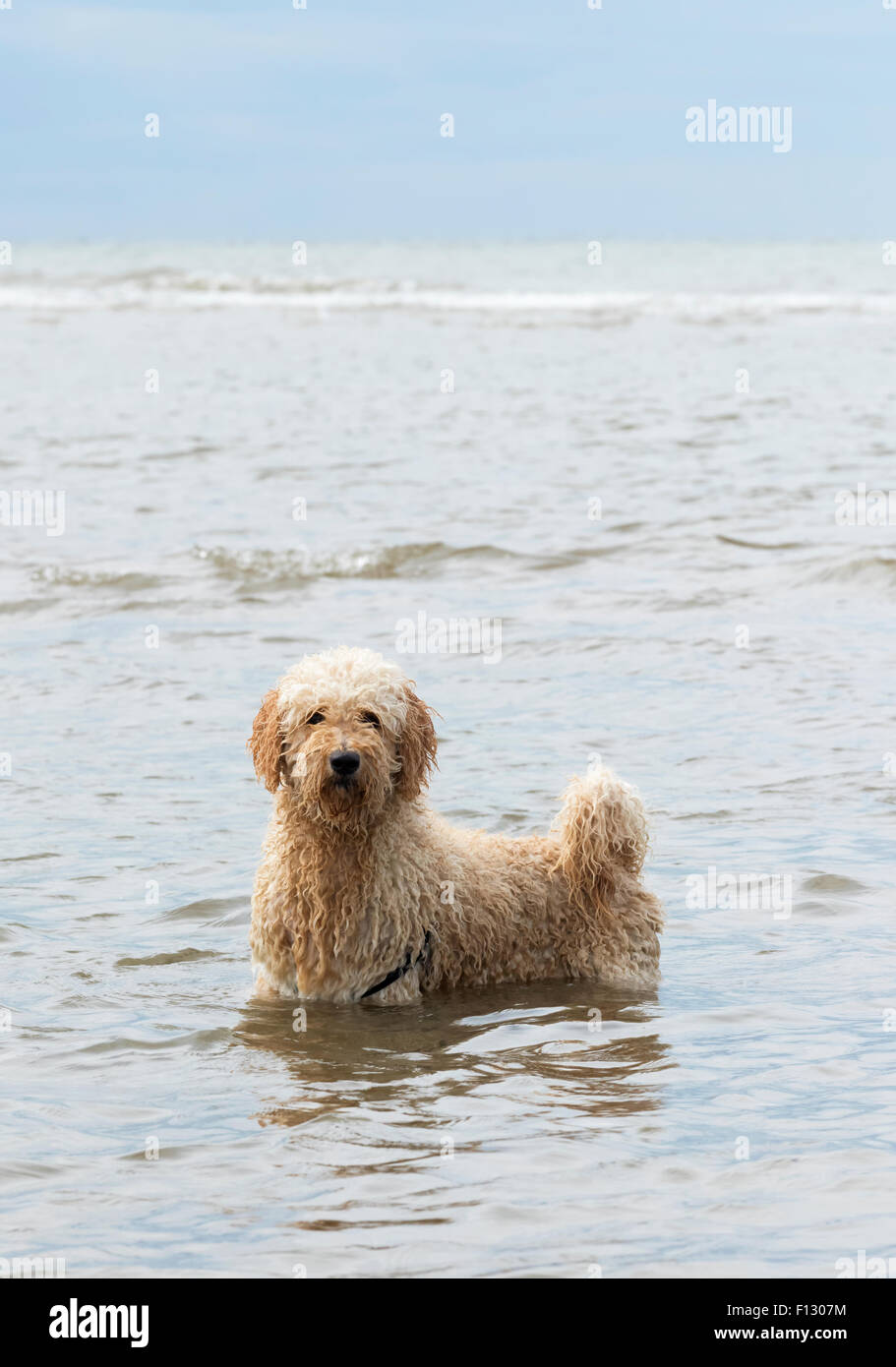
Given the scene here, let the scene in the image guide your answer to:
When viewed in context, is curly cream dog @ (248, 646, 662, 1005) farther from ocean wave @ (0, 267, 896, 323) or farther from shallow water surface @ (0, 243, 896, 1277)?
ocean wave @ (0, 267, 896, 323)

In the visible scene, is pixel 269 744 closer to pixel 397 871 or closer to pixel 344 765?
pixel 344 765

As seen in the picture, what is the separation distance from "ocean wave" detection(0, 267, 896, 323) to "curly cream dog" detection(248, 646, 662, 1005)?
120 ft

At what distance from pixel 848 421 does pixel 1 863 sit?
54.1 feet

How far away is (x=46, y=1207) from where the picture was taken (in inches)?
184

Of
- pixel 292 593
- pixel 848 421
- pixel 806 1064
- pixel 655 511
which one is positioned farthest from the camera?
pixel 848 421

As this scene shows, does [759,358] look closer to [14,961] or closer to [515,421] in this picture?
[515,421]

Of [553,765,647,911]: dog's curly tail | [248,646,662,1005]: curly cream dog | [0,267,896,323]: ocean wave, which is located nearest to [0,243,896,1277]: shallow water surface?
[248,646,662,1005]: curly cream dog

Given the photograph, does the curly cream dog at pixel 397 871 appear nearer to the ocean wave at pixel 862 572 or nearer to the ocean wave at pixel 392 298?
the ocean wave at pixel 862 572

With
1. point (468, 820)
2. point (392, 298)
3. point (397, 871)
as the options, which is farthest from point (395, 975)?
point (392, 298)

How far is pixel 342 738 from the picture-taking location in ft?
19.2

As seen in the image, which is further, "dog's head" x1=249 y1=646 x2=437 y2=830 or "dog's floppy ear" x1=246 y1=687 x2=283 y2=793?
"dog's floppy ear" x1=246 y1=687 x2=283 y2=793

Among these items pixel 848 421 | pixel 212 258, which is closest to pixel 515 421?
pixel 848 421

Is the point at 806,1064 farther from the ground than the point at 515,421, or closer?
closer

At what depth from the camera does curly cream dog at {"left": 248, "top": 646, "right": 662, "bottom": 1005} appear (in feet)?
19.6
